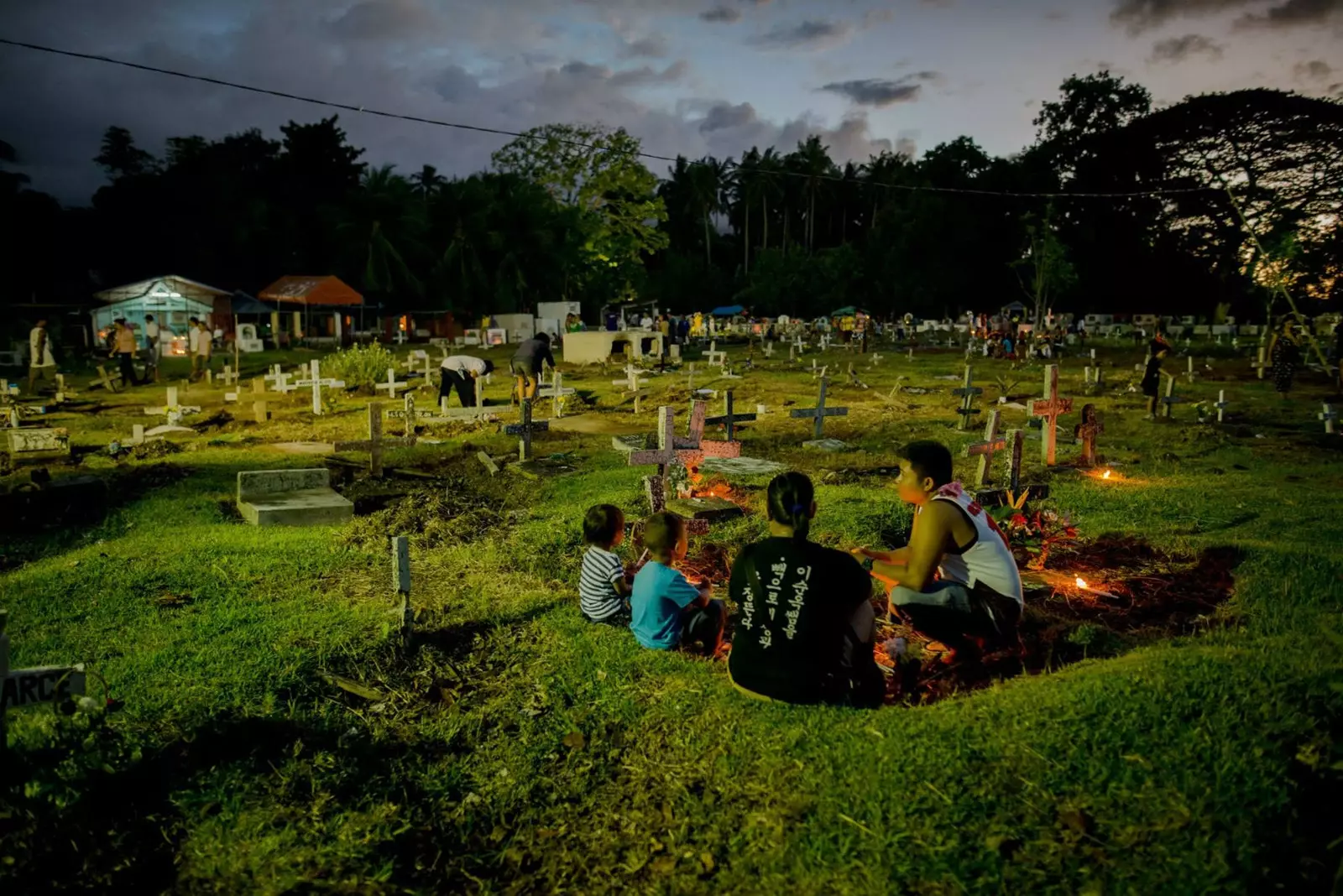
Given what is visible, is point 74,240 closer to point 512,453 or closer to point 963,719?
point 512,453

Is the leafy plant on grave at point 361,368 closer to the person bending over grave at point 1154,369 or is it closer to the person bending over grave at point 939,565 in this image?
the person bending over grave at point 1154,369

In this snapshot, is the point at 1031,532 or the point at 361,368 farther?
the point at 361,368

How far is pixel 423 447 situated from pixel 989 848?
12.8m

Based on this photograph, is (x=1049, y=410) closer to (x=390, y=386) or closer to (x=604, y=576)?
(x=604, y=576)

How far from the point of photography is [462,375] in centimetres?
1834

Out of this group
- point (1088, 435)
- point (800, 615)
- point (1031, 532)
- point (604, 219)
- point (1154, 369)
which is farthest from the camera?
point (604, 219)

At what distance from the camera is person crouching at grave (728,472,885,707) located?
179 inches

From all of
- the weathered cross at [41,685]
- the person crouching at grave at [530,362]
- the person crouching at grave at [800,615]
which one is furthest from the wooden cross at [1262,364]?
the weathered cross at [41,685]

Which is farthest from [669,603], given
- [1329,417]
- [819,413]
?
[1329,417]

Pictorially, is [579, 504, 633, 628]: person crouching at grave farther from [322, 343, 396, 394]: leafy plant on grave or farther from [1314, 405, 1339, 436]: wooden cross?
[322, 343, 396, 394]: leafy plant on grave

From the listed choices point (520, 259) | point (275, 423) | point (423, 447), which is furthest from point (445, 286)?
point (423, 447)

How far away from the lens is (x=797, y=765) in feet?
14.3

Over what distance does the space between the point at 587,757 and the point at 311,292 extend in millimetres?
50232

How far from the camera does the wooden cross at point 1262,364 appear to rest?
27.3 meters
